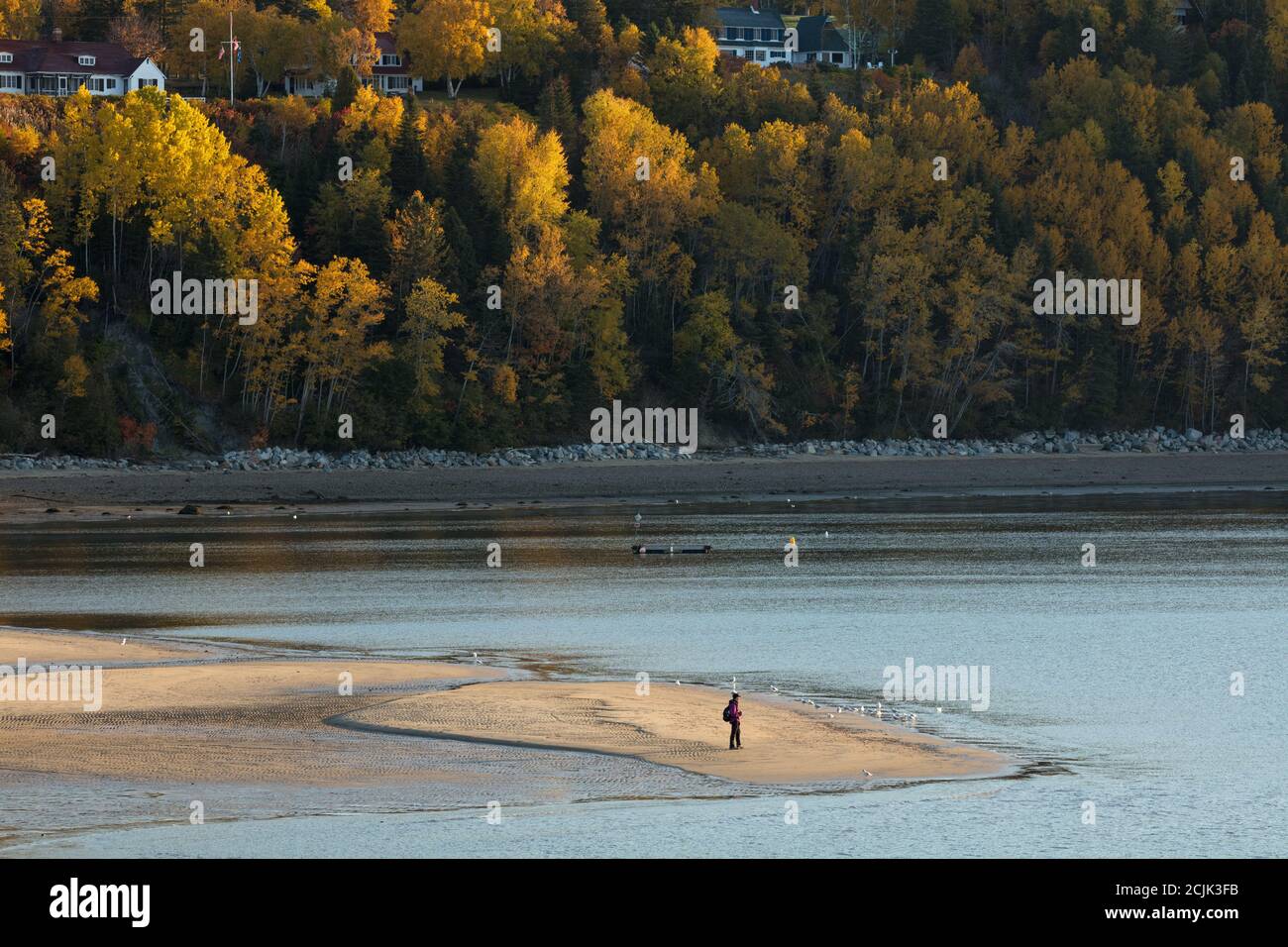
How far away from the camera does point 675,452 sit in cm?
9719

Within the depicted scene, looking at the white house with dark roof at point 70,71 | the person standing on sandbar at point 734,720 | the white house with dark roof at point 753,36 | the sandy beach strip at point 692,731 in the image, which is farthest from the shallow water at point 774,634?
the white house with dark roof at point 753,36

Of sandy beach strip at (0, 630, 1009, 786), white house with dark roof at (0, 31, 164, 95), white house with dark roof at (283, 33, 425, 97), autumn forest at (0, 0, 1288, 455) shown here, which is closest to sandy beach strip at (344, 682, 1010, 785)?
sandy beach strip at (0, 630, 1009, 786)

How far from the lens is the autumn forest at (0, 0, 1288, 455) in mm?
91562

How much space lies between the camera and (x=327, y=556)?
61.2m

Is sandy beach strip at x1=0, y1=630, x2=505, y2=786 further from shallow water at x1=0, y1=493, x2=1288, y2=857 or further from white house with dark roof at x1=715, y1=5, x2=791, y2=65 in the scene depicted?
white house with dark roof at x1=715, y1=5, x2=791, y2=65

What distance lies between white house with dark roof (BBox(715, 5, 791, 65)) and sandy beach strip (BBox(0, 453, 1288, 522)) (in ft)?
Answer: 226

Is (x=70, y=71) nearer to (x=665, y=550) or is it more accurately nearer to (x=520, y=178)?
(x=520, y=178)

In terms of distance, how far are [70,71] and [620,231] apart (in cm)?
4235

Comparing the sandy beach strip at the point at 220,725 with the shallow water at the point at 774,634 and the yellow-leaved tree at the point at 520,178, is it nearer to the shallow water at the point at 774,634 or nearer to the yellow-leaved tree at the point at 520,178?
the shallow water at the point at 774,634

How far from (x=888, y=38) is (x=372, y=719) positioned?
138037mm

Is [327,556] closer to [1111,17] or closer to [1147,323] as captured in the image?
[1147,323]

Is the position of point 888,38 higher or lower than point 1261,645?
higher

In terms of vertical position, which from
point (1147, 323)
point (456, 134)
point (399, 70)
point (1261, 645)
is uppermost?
point (399, 70)
